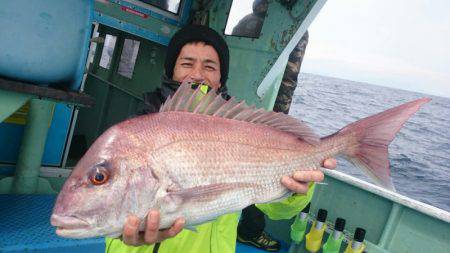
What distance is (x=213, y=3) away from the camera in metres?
5.35

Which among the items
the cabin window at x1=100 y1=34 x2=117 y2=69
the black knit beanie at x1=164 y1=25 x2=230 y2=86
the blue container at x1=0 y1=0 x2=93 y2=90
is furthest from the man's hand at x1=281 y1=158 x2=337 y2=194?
the cabin window at x1=100 y1=34 x2=117 y2=69

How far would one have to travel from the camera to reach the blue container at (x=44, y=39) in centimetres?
184

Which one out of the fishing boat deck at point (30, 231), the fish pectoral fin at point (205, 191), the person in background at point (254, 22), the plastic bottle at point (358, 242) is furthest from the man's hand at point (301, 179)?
the person in background at point (254, 22)

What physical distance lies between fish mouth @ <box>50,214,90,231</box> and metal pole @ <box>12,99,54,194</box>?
2.64 meters

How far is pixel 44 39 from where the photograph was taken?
196 centimetres

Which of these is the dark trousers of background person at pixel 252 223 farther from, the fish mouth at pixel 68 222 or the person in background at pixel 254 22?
the fish mouth at pixel 68 222

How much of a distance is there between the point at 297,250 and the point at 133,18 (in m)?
4.07

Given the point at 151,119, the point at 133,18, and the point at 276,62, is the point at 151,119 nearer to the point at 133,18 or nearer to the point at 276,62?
the point at 276,62

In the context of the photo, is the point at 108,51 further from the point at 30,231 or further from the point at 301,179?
the point at 301,179

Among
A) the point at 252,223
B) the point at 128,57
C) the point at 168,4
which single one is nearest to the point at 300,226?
the point at 252,223

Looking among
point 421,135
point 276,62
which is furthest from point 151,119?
point 421,135

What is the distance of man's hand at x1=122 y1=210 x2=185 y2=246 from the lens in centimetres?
139

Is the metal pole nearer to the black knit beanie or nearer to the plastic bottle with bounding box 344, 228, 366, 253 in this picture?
the black knit beanie

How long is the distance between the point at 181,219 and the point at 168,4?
15.5 ft
